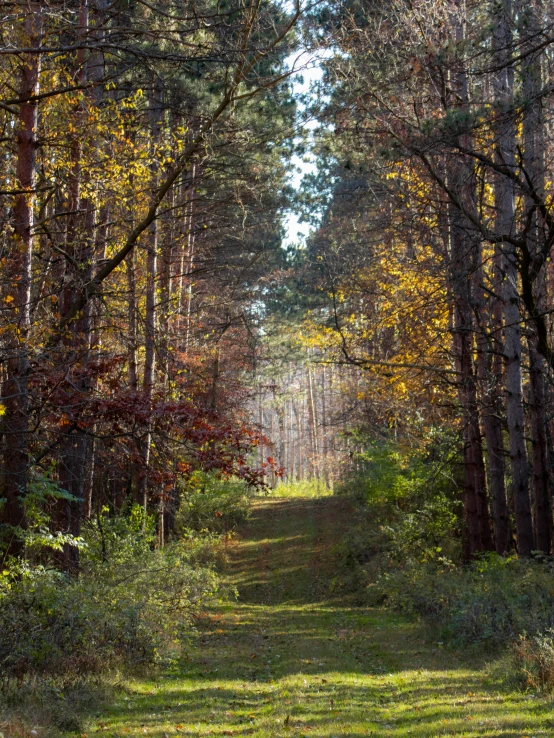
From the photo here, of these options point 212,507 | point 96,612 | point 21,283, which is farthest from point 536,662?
point 212,507

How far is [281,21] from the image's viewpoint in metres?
12.9

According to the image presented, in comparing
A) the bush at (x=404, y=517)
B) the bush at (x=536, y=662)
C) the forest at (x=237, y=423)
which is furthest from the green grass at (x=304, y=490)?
the bush at (x=536, y=662)

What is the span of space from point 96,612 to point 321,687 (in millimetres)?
2903

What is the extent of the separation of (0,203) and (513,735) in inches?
378

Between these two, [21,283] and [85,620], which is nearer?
[85,620]

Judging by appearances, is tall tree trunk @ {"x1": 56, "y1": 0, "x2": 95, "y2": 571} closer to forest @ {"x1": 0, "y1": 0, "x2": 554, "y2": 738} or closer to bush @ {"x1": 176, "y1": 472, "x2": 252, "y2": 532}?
forest @ {"x1": 0, "y1": 0, "x2": 554, "y2": 738}

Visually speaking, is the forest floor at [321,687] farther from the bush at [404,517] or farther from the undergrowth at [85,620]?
the bush at [404,517]

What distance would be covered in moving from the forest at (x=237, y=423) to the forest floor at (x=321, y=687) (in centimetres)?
6

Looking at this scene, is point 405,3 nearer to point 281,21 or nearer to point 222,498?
point 281,21

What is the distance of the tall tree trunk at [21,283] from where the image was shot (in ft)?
34.2

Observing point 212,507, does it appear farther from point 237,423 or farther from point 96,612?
point 96,612

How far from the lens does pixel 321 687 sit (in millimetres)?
9297

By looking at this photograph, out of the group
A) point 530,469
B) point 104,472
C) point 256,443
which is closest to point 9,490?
point 256,443

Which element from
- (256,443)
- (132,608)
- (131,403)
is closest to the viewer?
(132,608)
